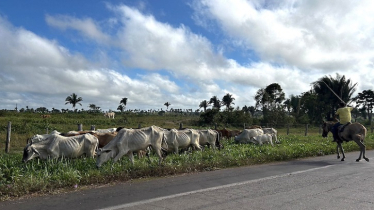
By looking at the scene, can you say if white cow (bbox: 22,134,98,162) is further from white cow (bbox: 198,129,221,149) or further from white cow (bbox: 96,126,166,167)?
white cow (bbox: 198,129,221,149)

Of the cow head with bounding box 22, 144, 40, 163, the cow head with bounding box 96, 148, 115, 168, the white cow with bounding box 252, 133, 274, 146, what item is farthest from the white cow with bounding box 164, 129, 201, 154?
the white cow with bounding box 252, 133, 274, 146

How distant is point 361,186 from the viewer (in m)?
8.43

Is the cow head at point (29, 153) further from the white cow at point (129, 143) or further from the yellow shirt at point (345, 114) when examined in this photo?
the yellow shirt at point (345, 114)

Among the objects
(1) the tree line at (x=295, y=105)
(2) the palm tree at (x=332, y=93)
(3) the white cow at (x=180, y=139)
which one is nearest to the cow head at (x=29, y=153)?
(3) the white cow at (x=180, y=139)

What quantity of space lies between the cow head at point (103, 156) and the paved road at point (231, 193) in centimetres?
141

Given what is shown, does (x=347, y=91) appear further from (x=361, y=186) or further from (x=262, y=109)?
(x=361, y=186)

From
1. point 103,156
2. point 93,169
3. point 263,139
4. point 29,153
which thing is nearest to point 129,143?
point 103,156

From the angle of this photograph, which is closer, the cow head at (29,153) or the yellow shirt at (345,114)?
the cow head at (29,153)

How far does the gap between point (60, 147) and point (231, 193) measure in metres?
5.78

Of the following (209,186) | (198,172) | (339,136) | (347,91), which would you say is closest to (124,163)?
(198,172)

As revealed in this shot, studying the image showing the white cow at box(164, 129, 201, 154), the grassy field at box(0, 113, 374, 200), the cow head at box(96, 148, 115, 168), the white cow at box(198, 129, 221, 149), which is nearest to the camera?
the grassy field at box(0, 113, 374, 200)

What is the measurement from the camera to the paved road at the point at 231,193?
6.63 meters

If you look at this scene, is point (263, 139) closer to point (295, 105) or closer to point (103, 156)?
point (103, 156)

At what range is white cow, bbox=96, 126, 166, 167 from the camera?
32.9ft
